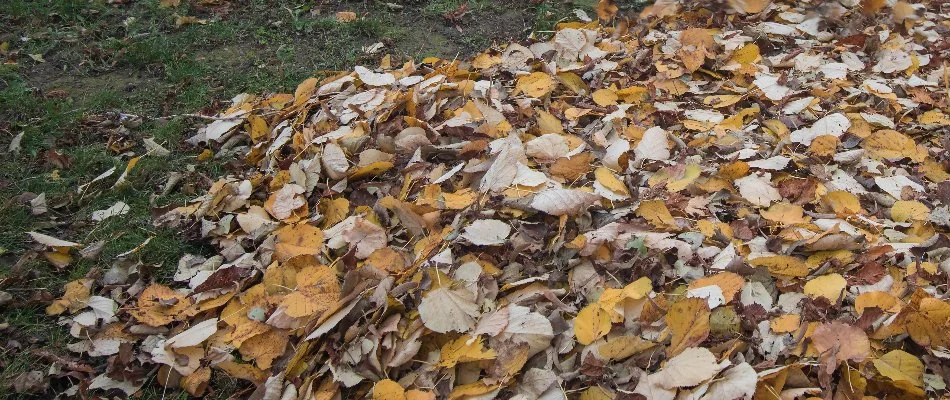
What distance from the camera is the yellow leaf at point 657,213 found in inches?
84.8

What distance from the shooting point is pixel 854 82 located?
3.16 m

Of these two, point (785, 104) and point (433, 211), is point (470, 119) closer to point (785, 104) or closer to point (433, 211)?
point (433, 211)

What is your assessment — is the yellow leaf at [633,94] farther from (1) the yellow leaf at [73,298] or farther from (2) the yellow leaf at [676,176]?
(1) the yellow leaf at [73,298]

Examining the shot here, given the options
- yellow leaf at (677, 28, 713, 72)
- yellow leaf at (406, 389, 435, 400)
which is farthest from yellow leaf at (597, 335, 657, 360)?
yellow leaf at (677, 28, 713, 72)

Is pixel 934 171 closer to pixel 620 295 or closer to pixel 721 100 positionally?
pixel 721 100

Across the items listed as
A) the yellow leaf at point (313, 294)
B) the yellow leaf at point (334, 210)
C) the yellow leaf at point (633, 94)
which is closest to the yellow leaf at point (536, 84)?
the yellow leaf at point (633, 94)

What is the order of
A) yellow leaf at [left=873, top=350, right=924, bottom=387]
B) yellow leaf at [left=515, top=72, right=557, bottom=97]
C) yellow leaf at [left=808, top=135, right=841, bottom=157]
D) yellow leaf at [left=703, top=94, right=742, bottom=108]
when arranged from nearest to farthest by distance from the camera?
yellow leaf at [left=873, top=350, right=924, bottom=387] → yellow leaf at [left=808, top=135, right=841, bottom=157] → yellow leaf at [left=703, top=94, right=742, bottom=108] → yellow leaf at [left=515, top=72, right=557, bottom=97]

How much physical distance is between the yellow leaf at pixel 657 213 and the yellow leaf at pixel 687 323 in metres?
0.44

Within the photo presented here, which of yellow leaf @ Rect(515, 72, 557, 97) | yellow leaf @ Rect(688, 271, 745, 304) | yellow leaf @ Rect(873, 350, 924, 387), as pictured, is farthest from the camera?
yellow leaf @ Rect(515, 72, 557, 97)

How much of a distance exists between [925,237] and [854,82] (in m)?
1.25

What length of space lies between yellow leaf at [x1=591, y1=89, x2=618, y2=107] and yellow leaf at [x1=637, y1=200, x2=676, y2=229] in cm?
88

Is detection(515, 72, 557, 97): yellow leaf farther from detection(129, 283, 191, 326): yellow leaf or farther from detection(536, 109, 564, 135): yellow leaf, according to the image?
detection(129, 283, 191, 326): yellow leaf

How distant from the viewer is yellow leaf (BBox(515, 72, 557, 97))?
3.04 m

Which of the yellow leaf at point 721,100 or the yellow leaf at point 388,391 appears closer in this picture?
the yellow leaf at point 388,391
